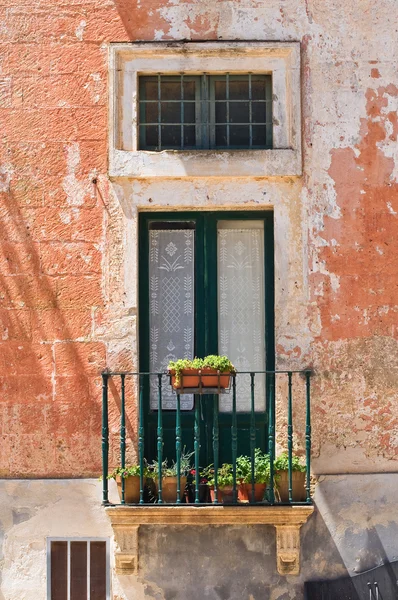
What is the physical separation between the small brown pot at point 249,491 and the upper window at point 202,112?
272 centimetres

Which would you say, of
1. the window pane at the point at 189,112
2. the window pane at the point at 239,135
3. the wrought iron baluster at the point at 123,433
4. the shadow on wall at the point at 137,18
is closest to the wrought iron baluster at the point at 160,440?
the wrought iron baluster at the point at 123,433

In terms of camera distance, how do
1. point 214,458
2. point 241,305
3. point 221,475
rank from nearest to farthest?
point 214,458
point 221,475
point 241,305

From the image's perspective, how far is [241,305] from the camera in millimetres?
8609

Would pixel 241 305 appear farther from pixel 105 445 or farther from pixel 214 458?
pixel 105 445

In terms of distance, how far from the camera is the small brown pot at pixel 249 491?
7961mm

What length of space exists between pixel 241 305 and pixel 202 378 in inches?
39.6

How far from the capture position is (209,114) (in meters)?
8.65

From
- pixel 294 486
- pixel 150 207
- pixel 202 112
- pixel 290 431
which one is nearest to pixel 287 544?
pixel 294 486

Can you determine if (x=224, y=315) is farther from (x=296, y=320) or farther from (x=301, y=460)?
(x=301, y=460)

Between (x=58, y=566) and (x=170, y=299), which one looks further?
(x=170, y=299)

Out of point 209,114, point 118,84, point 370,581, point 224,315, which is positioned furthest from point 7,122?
point 370,581

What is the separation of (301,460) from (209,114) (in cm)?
288

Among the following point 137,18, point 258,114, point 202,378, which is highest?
point 137,18

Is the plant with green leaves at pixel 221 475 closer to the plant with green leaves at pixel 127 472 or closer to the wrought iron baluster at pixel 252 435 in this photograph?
the wrought iron baluster at pixel 252 435
